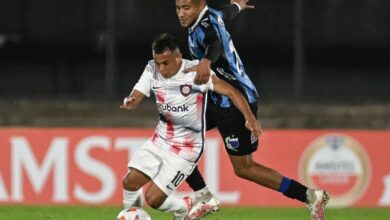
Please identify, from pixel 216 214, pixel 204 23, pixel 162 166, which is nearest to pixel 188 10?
pixel 204 23

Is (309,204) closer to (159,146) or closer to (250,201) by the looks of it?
(159,146)

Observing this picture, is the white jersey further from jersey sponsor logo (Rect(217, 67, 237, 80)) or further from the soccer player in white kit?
jersey sponsor logo (Rect(217, 67, 237, 80))

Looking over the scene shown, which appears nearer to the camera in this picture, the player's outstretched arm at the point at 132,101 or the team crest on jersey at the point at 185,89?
the player's outstretched arm at the point at 132,101

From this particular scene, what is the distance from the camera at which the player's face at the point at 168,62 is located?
374 inches

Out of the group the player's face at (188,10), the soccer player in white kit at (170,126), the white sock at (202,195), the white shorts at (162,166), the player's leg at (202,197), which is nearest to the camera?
the soccer player in white kit at (170,126)

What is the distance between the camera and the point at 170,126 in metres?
9.84

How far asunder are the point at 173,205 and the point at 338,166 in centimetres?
623

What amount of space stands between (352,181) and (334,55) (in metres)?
3.54

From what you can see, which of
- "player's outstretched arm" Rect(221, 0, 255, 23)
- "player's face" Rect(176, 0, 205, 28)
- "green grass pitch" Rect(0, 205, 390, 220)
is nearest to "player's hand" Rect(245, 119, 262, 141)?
"player's face" Rect(176, 0, 205, 28)

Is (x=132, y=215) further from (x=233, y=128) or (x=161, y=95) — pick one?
(x=233, y=128)

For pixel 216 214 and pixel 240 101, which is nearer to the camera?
pixel 240 101

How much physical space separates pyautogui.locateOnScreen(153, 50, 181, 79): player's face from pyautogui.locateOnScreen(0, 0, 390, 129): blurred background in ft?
24.9

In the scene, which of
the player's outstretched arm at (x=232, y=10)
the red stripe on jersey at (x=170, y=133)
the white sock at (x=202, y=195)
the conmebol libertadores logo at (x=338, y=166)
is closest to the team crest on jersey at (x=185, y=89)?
the red stripe on jersey at (x=170, y=133)

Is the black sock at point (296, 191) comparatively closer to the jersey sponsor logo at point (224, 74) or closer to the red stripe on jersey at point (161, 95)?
the jersey sponsor logo at point (224, 74)
